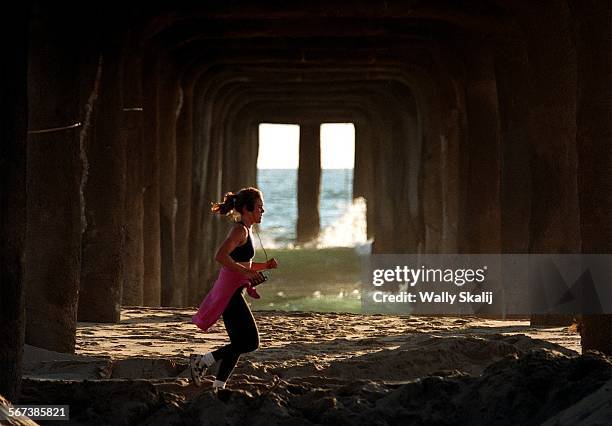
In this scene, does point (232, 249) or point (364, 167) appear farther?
point (364, 167)

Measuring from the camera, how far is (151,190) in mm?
16000

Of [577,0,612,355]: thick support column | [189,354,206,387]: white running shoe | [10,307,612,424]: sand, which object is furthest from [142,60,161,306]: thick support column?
[189,354,206,387]: white running shoe

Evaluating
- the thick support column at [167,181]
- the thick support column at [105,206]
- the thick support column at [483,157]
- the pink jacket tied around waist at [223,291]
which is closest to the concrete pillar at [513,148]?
the thick support column at [483,157]

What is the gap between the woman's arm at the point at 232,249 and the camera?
23.5 ft

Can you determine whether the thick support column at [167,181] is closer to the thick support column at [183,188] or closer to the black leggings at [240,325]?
the thick support column at [183,188]

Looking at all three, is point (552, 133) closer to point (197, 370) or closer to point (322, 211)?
point (197, 370)

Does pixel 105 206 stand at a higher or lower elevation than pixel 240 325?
higher

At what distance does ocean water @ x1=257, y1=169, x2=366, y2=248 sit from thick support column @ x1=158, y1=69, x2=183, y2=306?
18.9 metres

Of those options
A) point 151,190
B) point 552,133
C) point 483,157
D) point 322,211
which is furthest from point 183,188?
→ point 322,211

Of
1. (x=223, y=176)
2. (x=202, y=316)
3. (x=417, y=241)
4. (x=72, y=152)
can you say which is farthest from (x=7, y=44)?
(x=223, y=176)

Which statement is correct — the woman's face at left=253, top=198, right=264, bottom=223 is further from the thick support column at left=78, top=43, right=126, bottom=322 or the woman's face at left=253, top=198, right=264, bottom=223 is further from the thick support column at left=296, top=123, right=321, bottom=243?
the thick support column at left=296, top=123, right=321, bottom=243

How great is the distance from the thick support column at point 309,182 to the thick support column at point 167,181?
1667 cm

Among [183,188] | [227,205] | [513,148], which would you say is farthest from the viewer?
[183,188]

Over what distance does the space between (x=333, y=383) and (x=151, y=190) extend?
8158mm
